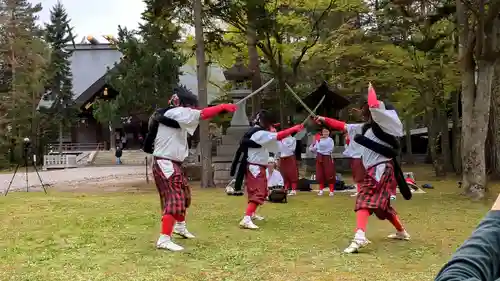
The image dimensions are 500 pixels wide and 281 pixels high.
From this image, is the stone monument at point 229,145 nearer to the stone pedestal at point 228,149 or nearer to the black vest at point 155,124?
the stone pedestal at point 228,149

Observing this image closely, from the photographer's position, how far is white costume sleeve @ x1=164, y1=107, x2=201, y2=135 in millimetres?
6902

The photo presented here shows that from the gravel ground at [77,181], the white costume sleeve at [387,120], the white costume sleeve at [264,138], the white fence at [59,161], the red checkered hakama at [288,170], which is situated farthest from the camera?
the white fence at [59,161]

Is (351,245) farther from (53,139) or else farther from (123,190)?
(53,139)

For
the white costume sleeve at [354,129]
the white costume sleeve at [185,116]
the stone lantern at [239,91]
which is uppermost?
the stone lantern at [239,91]

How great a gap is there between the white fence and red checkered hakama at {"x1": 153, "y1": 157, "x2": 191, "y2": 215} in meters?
29.2

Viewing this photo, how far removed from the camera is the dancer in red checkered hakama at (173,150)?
678 centimetres

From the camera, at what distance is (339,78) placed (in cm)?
2275

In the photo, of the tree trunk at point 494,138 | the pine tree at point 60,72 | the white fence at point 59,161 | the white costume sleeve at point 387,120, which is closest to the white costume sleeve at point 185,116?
the white costume sleeve at point 387,120

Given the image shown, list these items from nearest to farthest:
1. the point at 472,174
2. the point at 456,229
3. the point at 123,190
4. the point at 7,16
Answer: the point at 456,229, the point at 472,174, the point at 123,190, the point at 7,16

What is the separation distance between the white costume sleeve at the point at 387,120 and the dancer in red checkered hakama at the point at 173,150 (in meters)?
1.74

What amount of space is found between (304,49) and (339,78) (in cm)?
218

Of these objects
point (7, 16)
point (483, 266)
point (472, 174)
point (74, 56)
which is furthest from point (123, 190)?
point (74, 56)

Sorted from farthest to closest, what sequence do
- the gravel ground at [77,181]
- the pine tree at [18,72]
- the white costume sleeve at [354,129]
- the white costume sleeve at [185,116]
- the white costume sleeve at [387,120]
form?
the pine tree at [18,72]
the gravel ground at [77,181]
the white costume sleeve at [354,129]
the white costume sleeve at [185,116]
the white costume sleeve at [387,120]

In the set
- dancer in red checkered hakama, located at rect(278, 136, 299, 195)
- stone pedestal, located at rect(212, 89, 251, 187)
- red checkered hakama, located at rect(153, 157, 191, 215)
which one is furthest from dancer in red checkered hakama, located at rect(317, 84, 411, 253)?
stone pedestal, located at rect(212, 89, 251, 187)
